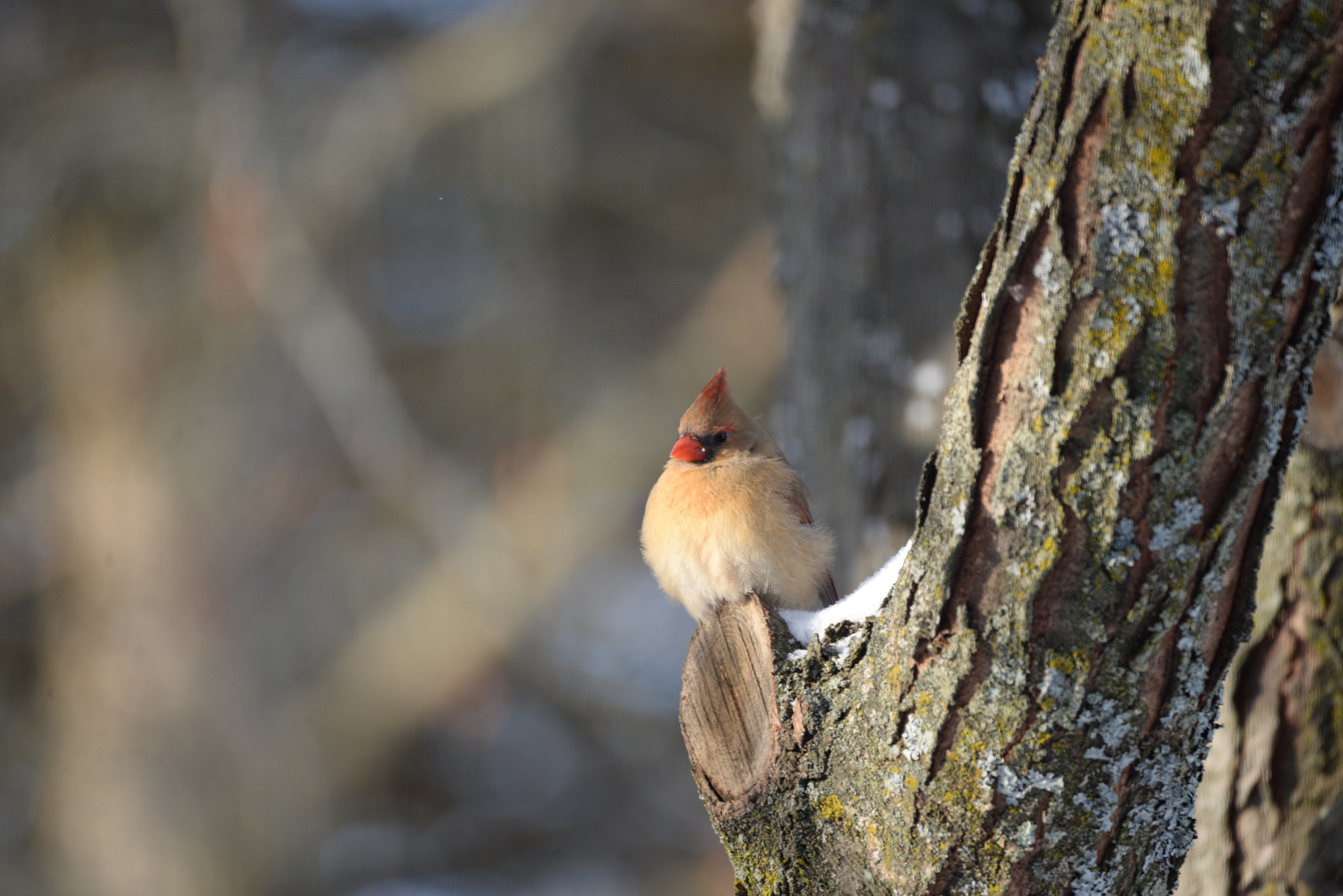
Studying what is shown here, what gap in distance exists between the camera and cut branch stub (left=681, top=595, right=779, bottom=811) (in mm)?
1618

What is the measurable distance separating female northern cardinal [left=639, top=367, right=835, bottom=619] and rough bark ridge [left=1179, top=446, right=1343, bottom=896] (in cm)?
101

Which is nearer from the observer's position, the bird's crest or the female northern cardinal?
the female northern cardinal

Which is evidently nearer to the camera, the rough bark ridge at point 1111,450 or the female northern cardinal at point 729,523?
the rough bark ridge at point 1111,450

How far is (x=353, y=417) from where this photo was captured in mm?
6227

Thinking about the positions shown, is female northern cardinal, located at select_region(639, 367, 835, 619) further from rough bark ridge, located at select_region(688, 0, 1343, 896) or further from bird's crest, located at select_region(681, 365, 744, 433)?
rough bark ridge, located at select_region(688, 0, 1343, 896)

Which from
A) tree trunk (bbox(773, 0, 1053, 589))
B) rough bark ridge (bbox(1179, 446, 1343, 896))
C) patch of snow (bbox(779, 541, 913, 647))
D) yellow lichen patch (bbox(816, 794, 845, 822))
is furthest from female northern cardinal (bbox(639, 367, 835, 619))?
rough bark ridge (bbox(1179, 446, 1343, 896))

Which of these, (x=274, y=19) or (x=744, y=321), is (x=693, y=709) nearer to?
(x=744, y=321)

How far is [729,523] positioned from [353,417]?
4.36m

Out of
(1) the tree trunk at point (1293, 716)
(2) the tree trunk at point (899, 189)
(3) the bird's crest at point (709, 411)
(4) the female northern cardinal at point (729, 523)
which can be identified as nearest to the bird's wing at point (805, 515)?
(4) the female northern cardinal at point (729, 523)

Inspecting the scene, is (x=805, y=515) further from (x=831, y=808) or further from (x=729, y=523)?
(x=831, y=808)

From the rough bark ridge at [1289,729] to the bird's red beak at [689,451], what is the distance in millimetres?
1346

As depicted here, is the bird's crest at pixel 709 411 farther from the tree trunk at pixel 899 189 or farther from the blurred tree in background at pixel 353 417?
the blurred tree in background at pixel 353 417

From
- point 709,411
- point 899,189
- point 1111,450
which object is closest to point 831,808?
point 1111,450

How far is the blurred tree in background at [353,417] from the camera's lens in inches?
232
